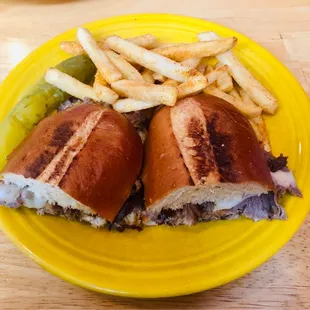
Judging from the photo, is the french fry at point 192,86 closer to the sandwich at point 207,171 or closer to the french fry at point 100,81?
the sandwich at point 207,171

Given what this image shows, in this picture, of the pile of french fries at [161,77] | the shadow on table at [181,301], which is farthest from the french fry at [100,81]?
the shadow on table at [181,301]

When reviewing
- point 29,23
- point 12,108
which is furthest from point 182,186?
point 29,23

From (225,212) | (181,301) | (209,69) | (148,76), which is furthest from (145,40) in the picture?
(181,301)

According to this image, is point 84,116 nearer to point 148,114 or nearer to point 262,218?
point 148,114

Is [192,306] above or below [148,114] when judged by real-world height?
below

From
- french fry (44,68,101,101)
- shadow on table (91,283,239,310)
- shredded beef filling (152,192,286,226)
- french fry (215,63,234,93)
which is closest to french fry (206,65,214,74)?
french fry (215,63,234,93)

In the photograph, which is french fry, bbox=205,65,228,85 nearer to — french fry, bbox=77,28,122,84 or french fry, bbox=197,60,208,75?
french fry, bbox=197,60,208,75
